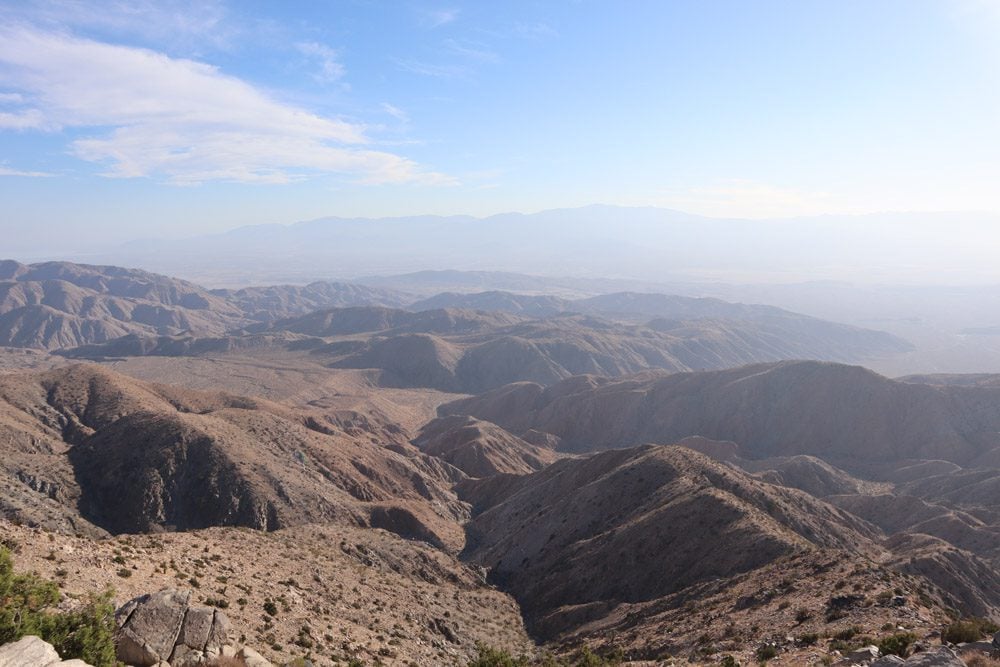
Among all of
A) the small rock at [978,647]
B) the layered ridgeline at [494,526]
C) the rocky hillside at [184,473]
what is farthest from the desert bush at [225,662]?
the rocky hillside at [184,473]

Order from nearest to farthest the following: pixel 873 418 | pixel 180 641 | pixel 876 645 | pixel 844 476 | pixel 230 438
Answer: pixel 180 641 → pixel 876 645 → pixel 230 438 → pixel 844 476 → pixel 873 418

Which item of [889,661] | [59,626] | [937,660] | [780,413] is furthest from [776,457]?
[59,626]

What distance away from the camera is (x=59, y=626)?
11.1 meters

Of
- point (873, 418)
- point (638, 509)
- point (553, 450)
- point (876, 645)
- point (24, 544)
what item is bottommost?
point (553, 450)

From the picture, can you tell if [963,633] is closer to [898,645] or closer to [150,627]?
[898,645]

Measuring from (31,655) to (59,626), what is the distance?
1.23 meters

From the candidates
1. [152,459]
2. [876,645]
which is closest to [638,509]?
[876,645]

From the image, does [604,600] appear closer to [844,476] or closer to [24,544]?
[24,544]

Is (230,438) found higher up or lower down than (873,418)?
higher up

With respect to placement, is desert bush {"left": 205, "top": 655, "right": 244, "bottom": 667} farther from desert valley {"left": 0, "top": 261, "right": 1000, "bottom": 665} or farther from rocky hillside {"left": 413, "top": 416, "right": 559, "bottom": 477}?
rocky hillside {"left": 413, "top": 416, "right": 559, "bottom": 477}

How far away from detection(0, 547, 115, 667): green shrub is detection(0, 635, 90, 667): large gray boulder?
489mm

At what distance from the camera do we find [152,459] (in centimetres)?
4478

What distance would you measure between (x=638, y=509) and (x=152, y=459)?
35.3 m

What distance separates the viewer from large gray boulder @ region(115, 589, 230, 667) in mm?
12289
